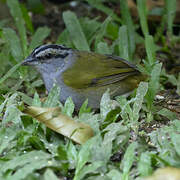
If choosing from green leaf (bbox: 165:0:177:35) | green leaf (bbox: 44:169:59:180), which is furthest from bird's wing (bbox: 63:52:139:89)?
green leaf (bbox: 44:169:59:180)

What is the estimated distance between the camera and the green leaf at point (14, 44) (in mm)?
6088

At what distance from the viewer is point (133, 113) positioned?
4.25 m

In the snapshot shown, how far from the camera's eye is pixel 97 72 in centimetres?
508

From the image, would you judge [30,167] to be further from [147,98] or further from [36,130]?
[147,98]

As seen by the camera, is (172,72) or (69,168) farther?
(172,72)

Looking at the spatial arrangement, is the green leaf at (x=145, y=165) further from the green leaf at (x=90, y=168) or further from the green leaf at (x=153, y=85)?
the green leaf at (x=153, y=85)

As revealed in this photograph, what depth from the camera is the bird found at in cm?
498

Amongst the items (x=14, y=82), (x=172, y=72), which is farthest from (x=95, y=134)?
(x=172, y=72)

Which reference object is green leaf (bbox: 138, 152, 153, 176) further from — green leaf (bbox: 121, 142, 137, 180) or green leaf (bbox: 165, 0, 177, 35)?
green leaf (bbox: 165, 0, 177, 35)

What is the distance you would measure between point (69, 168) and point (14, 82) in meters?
2.60

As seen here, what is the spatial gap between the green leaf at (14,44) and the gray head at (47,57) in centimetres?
91

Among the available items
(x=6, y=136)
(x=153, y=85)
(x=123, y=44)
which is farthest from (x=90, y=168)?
(x=123, y=44)

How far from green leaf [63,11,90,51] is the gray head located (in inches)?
34.9

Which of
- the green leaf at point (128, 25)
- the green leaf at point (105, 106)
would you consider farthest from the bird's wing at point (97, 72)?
the green leaf at point (128, 25)
